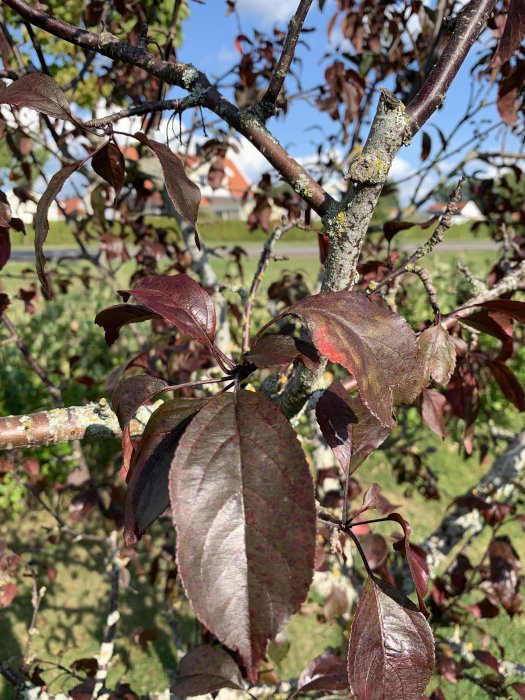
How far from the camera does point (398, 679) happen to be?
64 cm

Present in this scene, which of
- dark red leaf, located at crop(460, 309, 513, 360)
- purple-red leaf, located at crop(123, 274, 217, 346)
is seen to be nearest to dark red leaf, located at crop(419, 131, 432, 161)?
dark red leaf, located at crop(460, 309, 513, 360)

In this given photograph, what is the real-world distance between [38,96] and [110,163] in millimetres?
161

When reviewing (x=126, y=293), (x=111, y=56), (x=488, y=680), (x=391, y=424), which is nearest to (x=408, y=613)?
(x=391, y=424)

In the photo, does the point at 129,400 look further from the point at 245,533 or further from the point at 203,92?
the point at 203,92

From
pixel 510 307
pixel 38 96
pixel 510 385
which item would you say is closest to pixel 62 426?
pixel 38 96

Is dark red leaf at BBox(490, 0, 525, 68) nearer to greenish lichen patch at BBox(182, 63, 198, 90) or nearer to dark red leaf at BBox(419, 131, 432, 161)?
greenish lichen patch at BBox(182, 63, 198, 90)

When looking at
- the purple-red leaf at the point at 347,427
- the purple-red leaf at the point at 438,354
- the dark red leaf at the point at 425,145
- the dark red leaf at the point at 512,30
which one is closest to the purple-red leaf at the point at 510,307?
the purple-red leaf at the point at 438,354

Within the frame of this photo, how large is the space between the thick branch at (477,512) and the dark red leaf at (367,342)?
1.55 meters

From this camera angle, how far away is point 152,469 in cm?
55

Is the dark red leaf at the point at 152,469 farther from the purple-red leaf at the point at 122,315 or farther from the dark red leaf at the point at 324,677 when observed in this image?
the dark red leaf at the point at 324,677

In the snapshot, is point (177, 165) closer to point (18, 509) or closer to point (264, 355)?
point (264, 355)

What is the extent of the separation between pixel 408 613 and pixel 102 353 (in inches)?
179

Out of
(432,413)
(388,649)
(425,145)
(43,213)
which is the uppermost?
(425,145)

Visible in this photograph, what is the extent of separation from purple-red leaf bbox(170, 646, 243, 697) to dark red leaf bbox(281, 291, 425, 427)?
0.78 m
